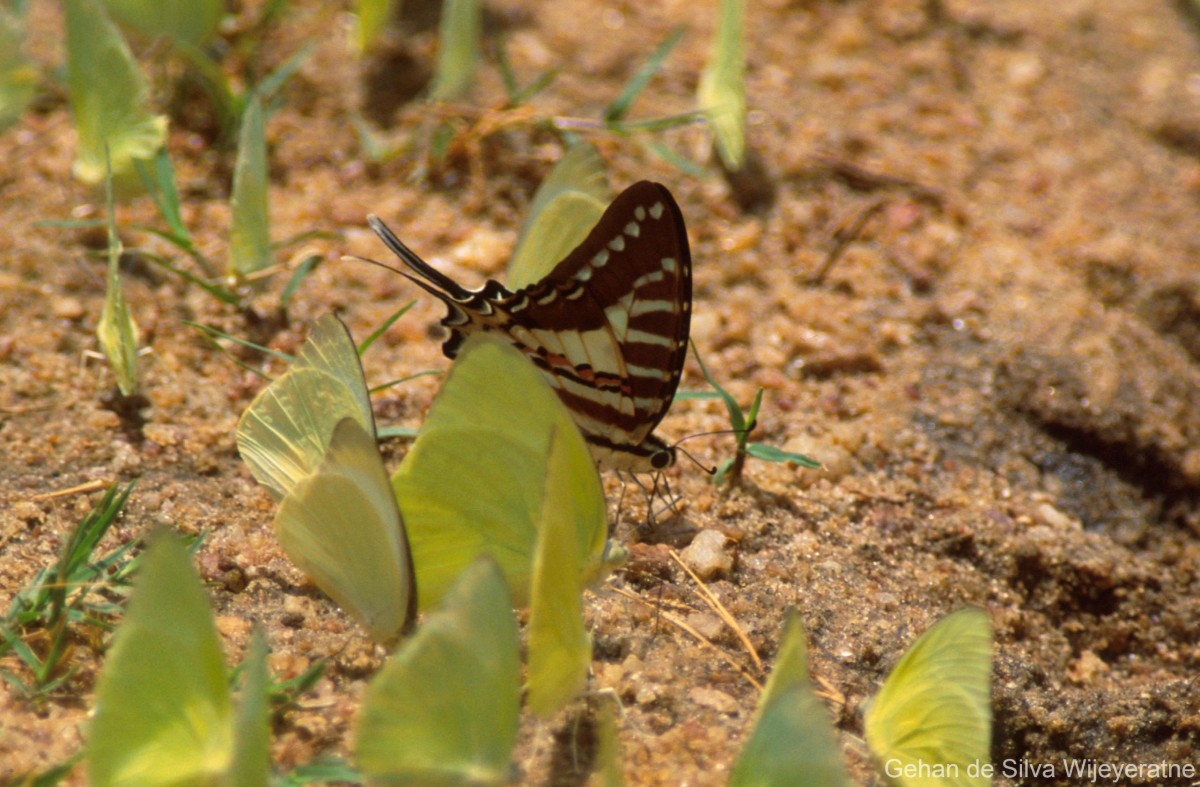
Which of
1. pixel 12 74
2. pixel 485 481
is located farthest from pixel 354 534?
pixel 12 74

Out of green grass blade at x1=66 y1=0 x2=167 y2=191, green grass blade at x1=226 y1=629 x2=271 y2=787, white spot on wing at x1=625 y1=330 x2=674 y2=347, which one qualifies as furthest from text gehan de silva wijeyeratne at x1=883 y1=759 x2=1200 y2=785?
green grass blade at x1=66 y1=0 x2=167 y2=191

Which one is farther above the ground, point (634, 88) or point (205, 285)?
point (634, 88)

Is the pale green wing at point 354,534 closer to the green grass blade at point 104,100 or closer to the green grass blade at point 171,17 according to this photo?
the green grass blade at point 104,100

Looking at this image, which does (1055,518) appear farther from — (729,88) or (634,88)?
(634,88)

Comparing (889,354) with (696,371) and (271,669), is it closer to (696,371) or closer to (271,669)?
(696,371)

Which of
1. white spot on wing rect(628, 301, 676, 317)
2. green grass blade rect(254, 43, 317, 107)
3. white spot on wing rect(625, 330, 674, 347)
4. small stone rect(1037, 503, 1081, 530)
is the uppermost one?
green grass blade rect(254, 43, 317, 107)

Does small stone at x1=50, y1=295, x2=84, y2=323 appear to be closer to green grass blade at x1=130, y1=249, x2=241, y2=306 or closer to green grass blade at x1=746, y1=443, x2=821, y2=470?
green grass blade at x1=130, y1=249, x2=241, y2=306
